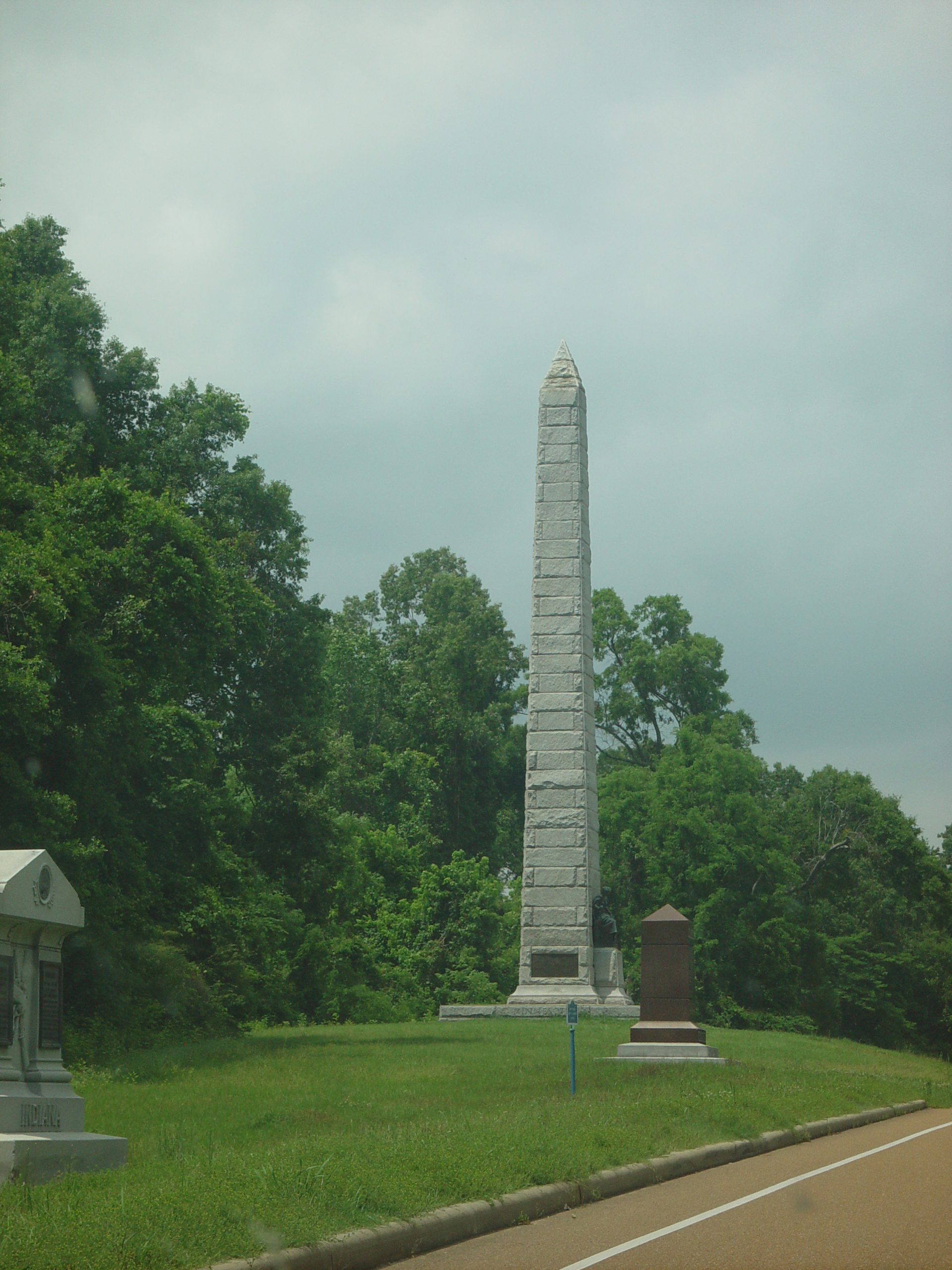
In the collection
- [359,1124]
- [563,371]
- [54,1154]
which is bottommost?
[359,1124]

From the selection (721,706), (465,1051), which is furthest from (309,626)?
(721,706)

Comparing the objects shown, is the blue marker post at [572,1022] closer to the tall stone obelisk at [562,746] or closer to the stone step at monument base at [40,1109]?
the stone step at monument base at [40,1109]

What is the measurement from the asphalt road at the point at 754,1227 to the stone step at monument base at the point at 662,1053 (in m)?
9.32

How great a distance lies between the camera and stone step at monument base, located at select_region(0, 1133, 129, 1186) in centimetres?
885

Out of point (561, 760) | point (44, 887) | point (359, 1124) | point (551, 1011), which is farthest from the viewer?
point (561, 760)

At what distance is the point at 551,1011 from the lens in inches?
1204

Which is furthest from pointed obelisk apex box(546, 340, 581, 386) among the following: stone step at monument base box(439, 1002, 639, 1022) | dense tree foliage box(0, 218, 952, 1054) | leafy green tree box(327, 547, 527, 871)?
leafy green tree box(327, 547, 527, 871)

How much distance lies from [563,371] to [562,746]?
30.9ft

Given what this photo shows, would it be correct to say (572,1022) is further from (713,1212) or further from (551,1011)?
(551,1011)

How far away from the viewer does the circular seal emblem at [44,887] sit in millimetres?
10070

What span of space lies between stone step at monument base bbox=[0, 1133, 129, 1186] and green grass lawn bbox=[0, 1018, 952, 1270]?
226mm

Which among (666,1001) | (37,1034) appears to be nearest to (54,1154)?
(37,1034)

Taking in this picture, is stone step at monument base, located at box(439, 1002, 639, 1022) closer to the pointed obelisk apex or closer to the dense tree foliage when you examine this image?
the dense tree foliage

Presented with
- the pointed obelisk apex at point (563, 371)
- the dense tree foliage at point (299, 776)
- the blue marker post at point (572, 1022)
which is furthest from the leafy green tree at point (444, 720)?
the blue marker post at point (572, 1022)
